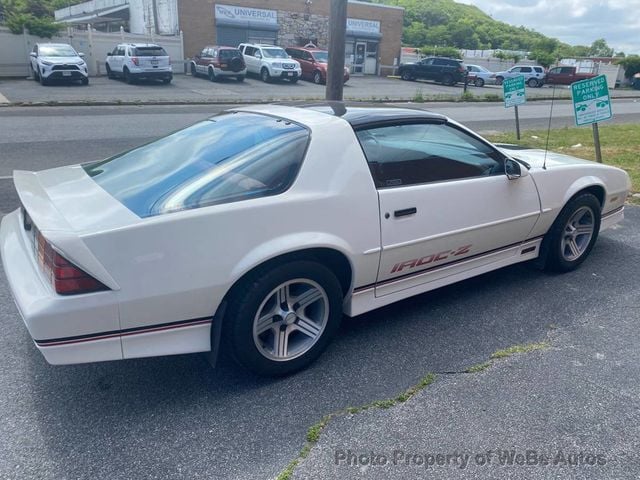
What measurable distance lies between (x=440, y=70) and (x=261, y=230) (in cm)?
3402

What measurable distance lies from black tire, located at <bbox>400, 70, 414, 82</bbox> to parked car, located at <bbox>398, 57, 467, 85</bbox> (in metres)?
0.23

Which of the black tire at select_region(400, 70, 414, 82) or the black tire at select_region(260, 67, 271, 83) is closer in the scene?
the black tire at select_region(260, 67, 271, 83)

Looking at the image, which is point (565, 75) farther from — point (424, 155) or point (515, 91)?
point (424, 155)

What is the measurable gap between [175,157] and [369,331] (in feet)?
5.51

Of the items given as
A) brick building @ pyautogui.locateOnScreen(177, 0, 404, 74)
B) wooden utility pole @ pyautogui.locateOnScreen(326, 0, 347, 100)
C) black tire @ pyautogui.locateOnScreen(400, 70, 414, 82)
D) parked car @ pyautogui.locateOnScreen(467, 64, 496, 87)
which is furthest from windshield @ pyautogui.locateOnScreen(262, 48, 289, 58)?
wooden utility pole @ pyautogui.locateOnScreen(326, 0, 347, 100)

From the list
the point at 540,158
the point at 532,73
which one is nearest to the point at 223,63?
the point at 540,158

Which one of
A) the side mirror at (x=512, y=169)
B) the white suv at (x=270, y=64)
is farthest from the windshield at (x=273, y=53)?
the side mirror at (x=512, y=169)

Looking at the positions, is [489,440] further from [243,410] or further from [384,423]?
[243,410]

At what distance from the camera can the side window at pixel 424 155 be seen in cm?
329

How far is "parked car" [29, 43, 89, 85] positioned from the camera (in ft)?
67.5

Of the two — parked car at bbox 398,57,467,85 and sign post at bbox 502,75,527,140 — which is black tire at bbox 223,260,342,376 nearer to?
sign post at bbox 502,75,527,140

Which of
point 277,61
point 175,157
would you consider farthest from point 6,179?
point 277,61

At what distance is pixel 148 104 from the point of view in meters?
17.5

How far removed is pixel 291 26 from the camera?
36031mm
